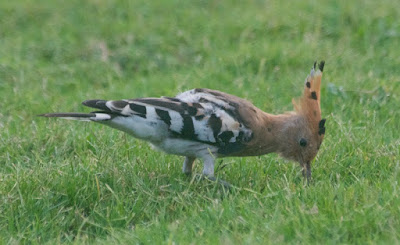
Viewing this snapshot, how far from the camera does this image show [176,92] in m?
7.20

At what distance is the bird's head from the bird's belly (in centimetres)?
55

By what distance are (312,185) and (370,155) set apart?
751 mm

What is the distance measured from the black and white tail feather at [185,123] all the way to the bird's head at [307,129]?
1.12ft

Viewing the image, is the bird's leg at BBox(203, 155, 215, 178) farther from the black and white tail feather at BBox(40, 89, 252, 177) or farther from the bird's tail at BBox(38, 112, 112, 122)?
the bird's tail at BBox(38, 112, 112, 122)

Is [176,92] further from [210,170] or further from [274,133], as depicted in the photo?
[210,170]

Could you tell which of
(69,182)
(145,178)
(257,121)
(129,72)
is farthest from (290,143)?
(129,72)

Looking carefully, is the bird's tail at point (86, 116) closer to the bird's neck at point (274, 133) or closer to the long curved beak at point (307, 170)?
the bird's neck at point (274, 133)

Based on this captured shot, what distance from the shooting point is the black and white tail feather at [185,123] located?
5074 mm

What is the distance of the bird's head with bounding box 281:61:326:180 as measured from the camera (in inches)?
209

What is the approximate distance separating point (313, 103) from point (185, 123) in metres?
0.93

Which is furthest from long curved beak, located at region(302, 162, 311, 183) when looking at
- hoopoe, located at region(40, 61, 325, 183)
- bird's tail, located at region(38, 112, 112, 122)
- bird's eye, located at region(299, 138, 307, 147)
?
bird's tail, located at region(38, 112, 112, 122)

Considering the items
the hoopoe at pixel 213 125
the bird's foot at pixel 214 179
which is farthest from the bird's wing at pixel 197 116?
the bird's foot at pixel 214 179

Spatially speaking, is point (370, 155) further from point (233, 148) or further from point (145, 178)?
point (145, 178)

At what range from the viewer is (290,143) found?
5.39 m
